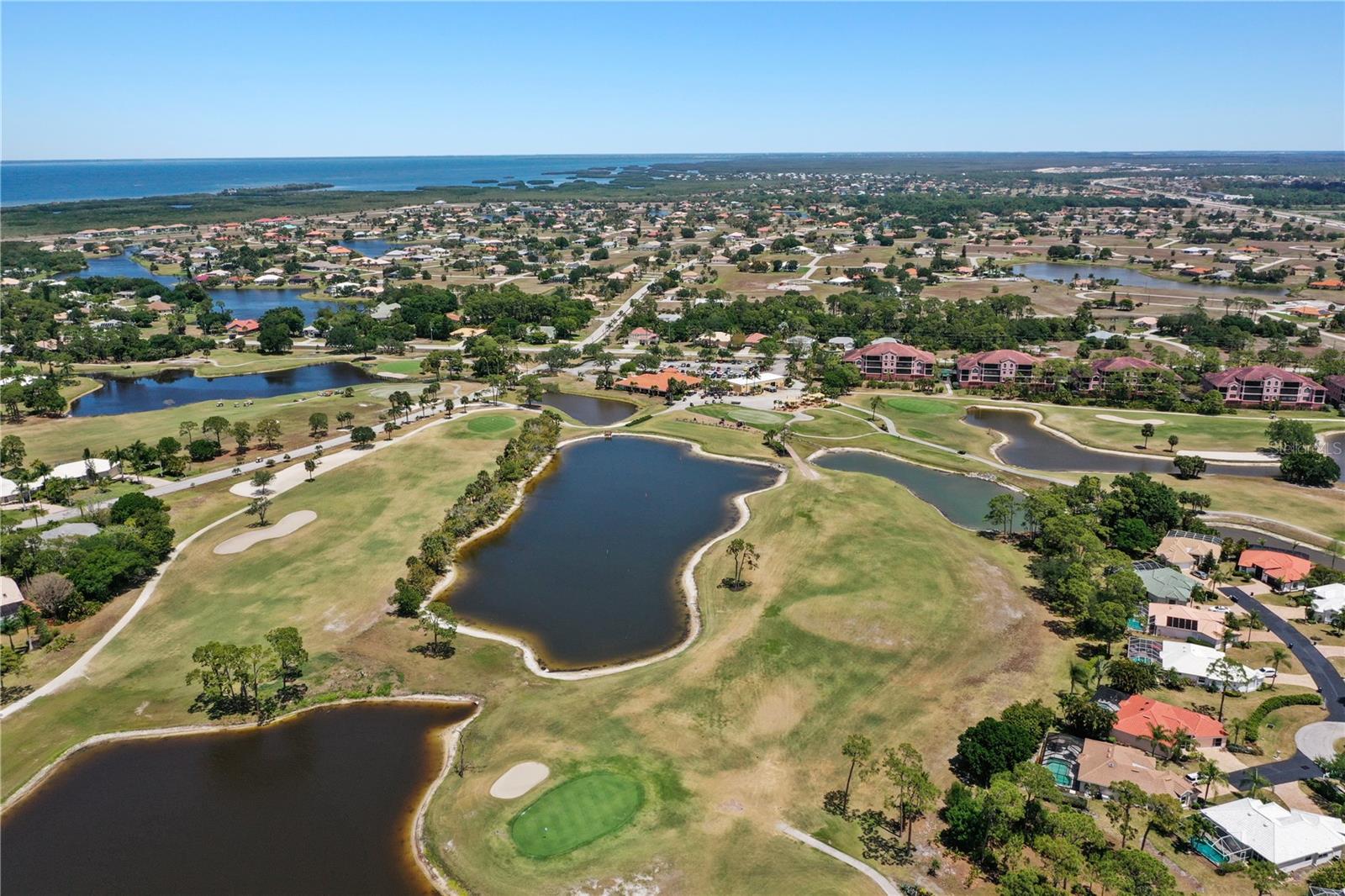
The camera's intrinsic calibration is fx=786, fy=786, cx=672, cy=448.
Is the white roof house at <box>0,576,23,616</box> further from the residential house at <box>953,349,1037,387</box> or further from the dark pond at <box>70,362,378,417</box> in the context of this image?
the residential house at <box>953,349,1037,387</box>

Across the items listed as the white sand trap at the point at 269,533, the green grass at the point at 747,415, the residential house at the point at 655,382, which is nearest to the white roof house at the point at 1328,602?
the green grass at the point at 747,415

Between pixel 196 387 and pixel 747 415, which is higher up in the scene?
pixel 196 387

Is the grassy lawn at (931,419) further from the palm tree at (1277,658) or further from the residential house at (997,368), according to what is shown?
the palm tree at (1277,658)

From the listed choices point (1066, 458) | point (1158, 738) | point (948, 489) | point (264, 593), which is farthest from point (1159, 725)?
point (264, 593)

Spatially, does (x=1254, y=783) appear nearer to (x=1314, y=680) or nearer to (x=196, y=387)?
(x=1314, y=680)

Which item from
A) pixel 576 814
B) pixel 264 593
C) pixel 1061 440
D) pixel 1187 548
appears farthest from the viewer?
A: pixel 1061 440

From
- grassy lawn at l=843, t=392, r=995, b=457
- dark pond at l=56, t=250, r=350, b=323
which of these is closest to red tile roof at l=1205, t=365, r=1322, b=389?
grassy lawn at l=843, t=392, r=995, b=457

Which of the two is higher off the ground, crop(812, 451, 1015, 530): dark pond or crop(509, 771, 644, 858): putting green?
crop(812, 451, 1015, 530): dark pond
